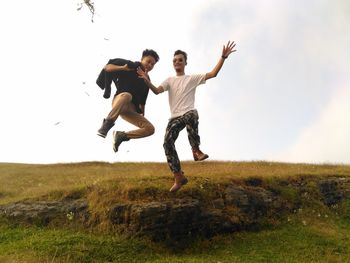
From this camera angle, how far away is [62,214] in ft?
52.3

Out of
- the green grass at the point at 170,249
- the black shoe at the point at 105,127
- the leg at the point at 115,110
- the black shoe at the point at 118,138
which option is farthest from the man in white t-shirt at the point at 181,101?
the green grass at the point at 170,249

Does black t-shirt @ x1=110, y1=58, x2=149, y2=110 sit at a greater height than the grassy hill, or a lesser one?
greater

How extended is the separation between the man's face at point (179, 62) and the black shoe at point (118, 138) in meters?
2.18

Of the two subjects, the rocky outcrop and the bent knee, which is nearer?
the bent knee

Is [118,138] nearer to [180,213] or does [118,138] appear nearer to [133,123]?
[133,123]

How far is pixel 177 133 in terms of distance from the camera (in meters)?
11.5

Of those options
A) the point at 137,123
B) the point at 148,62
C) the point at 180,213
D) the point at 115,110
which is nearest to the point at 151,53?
the point at 148,62

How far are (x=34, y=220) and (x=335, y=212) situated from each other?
11.7m

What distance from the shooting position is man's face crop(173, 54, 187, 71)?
11688 mm

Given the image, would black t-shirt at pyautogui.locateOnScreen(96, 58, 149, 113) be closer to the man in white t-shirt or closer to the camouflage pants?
the man in white t-shirt

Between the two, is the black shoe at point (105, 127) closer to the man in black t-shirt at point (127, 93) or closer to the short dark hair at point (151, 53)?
the man in black t-shirt at point (127, 93)

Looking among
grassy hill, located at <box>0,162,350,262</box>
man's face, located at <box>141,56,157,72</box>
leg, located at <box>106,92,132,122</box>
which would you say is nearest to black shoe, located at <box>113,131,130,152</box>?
leg, located at <box>106,92,132,122</box>

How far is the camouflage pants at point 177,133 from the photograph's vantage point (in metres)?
11.1

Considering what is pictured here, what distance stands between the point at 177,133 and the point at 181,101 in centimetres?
81
